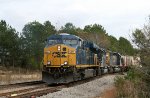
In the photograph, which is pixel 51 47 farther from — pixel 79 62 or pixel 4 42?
pixel 4 42

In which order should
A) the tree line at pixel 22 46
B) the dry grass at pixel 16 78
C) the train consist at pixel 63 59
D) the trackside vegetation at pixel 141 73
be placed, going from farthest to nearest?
the tree line at pixel 22 46 → the dry grass at pixel 16 78 → the train consist at pixel 63 59 → the trackside vegetation at pixel 141 73

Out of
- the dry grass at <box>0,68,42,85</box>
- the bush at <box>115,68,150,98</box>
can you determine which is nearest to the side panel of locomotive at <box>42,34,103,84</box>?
the dry grass at <box>0,68,42,85</box>

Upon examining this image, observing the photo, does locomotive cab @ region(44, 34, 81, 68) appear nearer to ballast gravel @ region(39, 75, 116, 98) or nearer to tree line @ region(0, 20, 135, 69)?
ballast gravel @ region(39, 75, 116, 98)

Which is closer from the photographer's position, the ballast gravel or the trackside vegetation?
the trackside vegetation

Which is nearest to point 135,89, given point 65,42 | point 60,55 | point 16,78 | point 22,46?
point 60,55

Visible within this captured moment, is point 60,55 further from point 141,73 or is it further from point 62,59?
point 141,73

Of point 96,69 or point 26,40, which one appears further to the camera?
point 26,40

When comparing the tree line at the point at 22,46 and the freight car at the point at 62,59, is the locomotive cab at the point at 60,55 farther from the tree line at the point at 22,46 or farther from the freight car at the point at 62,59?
the tree line at the point at 22,46

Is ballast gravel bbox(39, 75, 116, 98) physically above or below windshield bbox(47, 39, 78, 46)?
below

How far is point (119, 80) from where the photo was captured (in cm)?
2148

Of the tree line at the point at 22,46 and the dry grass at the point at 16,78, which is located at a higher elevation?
the tree line at the point at 22,46

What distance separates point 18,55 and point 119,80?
54.1 m

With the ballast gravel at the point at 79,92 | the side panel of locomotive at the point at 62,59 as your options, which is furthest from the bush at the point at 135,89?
the side panel of locomotive at the point at 62,59

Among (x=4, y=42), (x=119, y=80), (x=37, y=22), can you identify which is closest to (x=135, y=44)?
(x=119, y=80)
